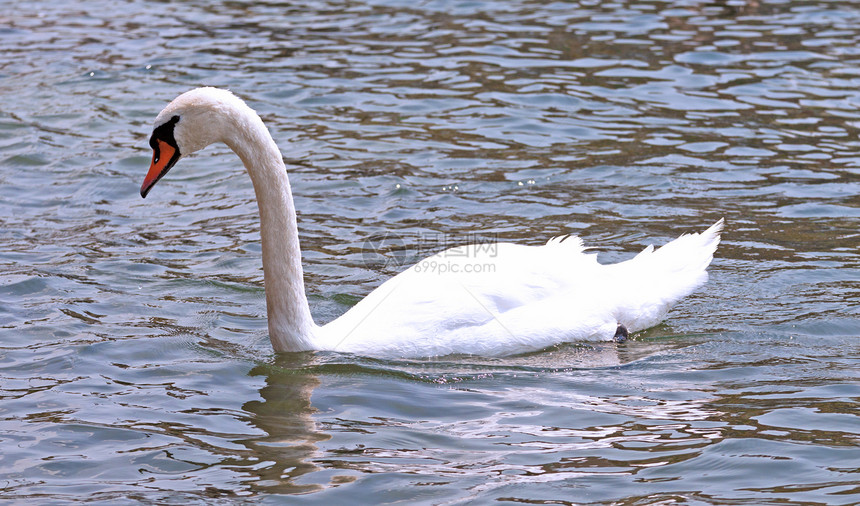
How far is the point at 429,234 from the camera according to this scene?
29.4 ft

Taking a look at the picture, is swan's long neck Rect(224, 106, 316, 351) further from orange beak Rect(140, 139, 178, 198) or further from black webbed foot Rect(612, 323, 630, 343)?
black webbed foot Rect(612, 323, 630, 343)

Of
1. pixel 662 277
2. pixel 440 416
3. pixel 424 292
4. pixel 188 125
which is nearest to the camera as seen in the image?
pixel 440 416

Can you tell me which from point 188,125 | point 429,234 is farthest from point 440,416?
point 429,234

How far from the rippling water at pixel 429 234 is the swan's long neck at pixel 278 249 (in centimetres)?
17

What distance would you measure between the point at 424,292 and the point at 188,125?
1.70 m

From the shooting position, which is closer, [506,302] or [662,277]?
[506,302]

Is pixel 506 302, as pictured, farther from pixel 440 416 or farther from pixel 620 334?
pixel 440 416

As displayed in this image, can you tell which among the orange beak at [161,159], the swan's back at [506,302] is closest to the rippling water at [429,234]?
the swan's back at [506,302]

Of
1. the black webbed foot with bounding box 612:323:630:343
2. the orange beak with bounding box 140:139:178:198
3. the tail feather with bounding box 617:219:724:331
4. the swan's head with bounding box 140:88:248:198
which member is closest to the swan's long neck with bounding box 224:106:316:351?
the swan's head with bounding box 140:88:248:198

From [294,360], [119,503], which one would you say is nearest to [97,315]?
[294,360]

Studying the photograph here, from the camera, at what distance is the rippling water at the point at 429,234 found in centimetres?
519

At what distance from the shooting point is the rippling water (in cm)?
519

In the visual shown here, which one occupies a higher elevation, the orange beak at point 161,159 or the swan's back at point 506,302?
the orange beak at point 161,159

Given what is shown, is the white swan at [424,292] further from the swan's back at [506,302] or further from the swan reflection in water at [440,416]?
the swan reflection in water at [440,416]
